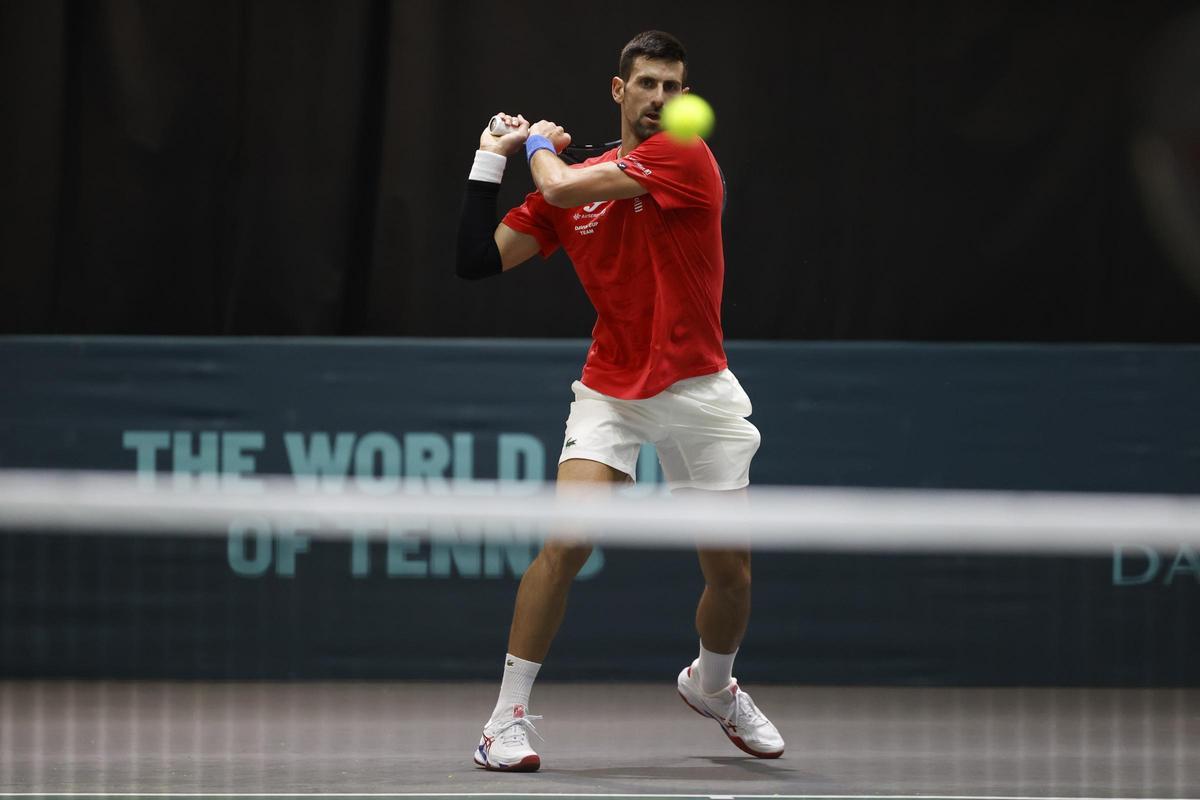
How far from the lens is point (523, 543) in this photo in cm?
537

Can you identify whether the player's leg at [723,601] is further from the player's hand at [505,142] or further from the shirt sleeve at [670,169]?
the player's hand at [505,142]

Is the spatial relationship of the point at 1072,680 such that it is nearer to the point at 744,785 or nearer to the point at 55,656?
the point at 744,785

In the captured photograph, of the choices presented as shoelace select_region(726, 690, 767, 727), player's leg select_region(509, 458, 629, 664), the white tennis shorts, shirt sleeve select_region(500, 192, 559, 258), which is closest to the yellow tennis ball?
shirt sleeve select_region(500, 192, 559, 258)

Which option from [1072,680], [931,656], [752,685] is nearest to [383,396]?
[752,685]

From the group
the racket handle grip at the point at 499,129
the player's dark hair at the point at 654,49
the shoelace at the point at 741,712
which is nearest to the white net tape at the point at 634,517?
the shoelace at the point at 741,712

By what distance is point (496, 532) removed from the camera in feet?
17.5

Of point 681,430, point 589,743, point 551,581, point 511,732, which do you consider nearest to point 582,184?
point 681,430

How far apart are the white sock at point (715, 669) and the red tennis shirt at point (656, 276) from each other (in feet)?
2.28

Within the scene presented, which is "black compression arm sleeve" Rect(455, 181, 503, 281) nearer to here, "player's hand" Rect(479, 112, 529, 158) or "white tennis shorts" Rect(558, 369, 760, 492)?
"player's hand" Rect(479, 112, 529, 158)

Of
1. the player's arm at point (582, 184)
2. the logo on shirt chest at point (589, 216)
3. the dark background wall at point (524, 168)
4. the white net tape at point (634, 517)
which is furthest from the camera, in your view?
the dark background wall at point (524, 168)

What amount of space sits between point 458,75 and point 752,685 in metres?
2.24

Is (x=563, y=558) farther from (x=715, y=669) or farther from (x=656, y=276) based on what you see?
(x=656, y=276)

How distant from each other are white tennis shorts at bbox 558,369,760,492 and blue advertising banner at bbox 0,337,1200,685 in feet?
4.12

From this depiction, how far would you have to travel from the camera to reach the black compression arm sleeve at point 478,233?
412 centimetres
